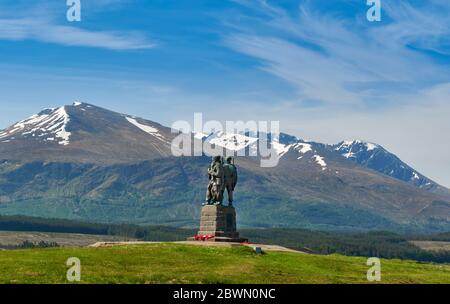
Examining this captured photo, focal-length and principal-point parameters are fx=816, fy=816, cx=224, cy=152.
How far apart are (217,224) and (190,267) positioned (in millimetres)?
28673

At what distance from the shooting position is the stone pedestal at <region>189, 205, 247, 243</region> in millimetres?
100750

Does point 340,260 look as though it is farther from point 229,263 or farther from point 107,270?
point 107,270

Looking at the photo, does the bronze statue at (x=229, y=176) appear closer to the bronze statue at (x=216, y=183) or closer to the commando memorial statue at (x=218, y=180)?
the commando memorial statue at (x=218, y=180)

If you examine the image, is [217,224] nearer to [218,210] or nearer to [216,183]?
[218,210]

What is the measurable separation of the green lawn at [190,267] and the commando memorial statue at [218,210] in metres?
13.8

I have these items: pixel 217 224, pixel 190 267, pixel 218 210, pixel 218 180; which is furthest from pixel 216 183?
pixel 190 267

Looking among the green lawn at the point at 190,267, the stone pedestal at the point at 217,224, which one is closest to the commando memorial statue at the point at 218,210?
the stone pedestal at the point at 217,224

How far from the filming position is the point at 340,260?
8894 cm

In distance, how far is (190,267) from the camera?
239 ft

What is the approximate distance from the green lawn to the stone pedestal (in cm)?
1316
